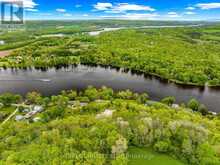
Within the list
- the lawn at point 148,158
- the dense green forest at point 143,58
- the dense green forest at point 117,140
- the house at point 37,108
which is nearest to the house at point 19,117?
the house at point 37,108

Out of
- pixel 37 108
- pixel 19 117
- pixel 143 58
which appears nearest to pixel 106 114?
pixel 37 108

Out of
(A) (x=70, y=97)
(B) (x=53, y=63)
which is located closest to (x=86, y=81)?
(A) (x=70, y=97)

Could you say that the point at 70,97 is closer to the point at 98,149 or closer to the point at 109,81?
the point at 109,81

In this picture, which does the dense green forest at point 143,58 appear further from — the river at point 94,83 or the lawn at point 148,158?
the lawn at point 148,158

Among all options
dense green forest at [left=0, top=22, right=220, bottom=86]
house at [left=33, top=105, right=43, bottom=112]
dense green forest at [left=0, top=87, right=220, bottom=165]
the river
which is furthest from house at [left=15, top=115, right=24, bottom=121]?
dense green forest at [left=0, top=22, right=220, bottom=86]

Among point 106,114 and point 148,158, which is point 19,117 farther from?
point 148,158

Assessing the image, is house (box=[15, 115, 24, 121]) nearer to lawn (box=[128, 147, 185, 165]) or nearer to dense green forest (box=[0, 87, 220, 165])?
dense green forest (box=[0, 87, 220, 165])
